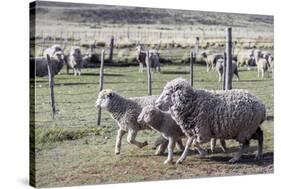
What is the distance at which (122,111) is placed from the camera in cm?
1089

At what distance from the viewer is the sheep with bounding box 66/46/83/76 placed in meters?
10.8

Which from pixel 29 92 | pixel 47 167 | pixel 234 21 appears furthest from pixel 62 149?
pixel 234 21

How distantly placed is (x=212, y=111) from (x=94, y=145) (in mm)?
2103

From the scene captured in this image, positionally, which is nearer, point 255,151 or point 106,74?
point 106,74

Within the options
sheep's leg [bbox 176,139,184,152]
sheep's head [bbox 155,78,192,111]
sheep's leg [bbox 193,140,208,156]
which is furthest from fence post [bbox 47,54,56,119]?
sheep's leg [bbox 193,140,208,156]

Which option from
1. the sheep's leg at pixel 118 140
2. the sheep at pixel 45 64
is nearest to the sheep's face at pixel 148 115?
the sheep's leg at pixel 118 140

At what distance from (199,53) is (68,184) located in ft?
11.4

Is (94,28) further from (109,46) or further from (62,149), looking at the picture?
(62,149)

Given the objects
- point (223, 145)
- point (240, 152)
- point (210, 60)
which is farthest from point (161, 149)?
point (210, 60)

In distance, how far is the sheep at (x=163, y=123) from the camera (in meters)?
10.6

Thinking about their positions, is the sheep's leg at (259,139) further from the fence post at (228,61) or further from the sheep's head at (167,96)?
the sheep's head at (167,96)

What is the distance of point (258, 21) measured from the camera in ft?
40.3

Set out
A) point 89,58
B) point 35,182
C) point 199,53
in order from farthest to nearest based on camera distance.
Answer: point 199,53, point 89,58, point 35,182

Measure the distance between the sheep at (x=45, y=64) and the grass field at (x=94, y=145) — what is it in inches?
4.2
